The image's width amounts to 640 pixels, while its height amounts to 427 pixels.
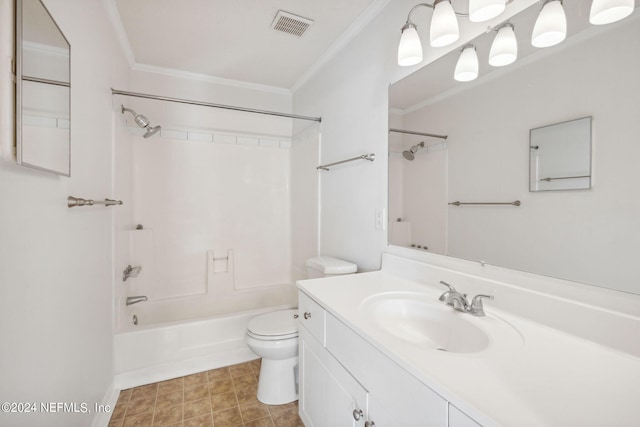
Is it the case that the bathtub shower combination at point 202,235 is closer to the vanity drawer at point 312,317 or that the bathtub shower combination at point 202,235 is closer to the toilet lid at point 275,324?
the toilet lid at point 275,324

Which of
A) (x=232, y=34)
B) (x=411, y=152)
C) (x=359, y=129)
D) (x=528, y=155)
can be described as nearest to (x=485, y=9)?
(x=528, y=155)

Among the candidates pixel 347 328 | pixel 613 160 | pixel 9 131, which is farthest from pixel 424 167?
pixel 9 131

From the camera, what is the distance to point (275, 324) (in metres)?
1.71

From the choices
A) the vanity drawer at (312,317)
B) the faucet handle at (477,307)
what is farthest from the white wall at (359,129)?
the faucet handle at (477,307)

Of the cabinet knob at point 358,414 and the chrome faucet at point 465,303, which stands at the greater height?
the chrome faucet at point 465,303

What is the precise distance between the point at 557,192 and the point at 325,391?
111 cm

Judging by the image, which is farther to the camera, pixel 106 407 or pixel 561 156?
pixel 106 407

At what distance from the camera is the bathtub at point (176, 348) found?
1.77 meters

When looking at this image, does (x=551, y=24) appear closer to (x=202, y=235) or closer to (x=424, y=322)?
(x=424, y=322)

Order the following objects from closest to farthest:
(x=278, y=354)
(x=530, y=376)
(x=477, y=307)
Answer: (x=530, y=376) < (x=477, y=307) < (x=278, y=354)

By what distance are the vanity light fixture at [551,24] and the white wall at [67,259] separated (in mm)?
1591

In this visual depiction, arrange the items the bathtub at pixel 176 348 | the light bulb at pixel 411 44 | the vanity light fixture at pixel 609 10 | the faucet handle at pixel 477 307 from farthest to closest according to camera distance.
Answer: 1. the bathtub at pixel 176 348
2. the light bulb at pixel 411 44
3. the faucet handle at pixel 477 307
4. the vanity light fixture at pixel 609 10

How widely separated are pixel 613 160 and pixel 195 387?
2.30m

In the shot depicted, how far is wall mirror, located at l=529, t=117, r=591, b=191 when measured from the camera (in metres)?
0.79
